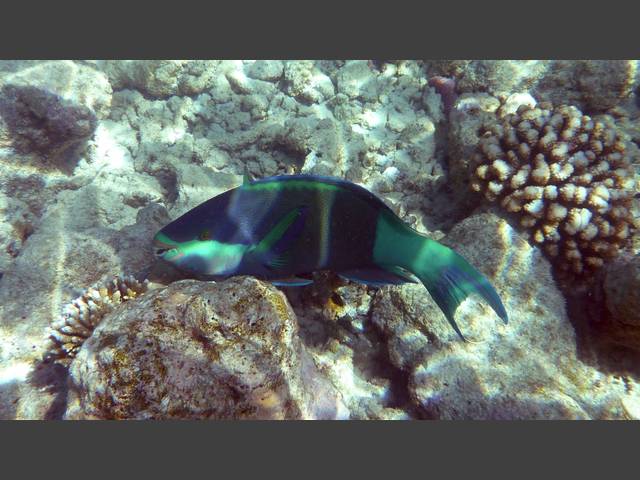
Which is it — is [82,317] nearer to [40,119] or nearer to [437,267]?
[437,267]

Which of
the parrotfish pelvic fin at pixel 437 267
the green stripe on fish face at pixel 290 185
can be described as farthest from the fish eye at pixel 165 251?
the parrotfish pelvic fin at pixel 437 267

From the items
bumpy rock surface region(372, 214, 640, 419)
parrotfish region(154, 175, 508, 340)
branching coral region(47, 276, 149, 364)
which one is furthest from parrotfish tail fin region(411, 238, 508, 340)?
branching coral region(47, 276, 149, 364)

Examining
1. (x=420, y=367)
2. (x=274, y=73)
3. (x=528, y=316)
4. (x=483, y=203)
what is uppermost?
(x=274, y=73)

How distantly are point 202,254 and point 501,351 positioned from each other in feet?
7.37

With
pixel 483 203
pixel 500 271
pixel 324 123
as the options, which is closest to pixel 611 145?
pixel 483 203

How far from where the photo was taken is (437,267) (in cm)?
188

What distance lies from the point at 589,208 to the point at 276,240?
295cm

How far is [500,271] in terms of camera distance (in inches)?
123

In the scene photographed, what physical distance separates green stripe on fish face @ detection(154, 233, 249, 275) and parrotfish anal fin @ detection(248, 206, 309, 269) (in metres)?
0.11

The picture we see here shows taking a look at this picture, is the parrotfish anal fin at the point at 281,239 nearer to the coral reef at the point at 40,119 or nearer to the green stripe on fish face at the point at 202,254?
the green stripe on fish face at the point at 202,254

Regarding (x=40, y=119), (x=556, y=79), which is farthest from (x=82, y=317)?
(x=556, y=79)

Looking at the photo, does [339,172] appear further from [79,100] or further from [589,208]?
[79,100]

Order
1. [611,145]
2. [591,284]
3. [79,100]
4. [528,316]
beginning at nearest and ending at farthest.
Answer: [528,316] → [591,284] → [611,145] → [79,100]

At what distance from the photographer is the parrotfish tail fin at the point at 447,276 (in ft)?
5.99
